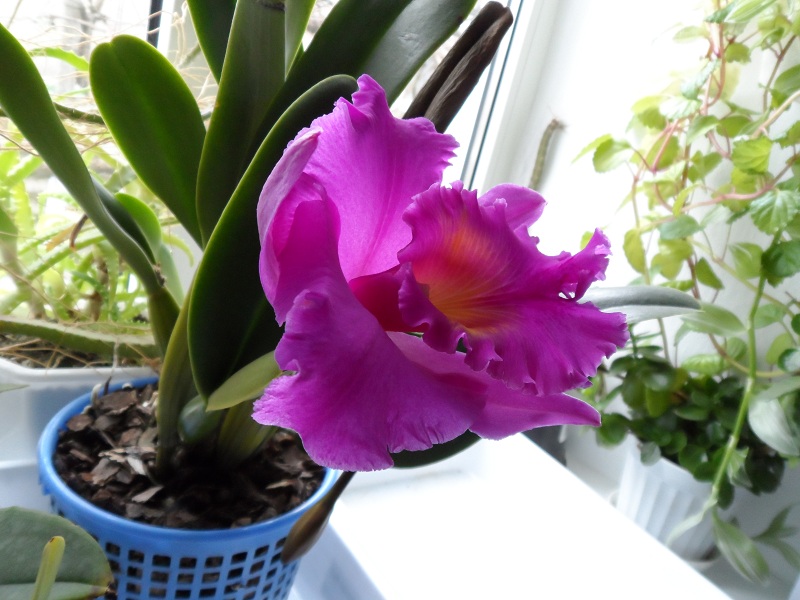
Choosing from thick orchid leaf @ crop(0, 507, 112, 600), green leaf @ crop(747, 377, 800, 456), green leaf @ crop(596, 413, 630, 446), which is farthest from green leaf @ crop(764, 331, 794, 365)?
thick orchid leaf @ crop(0, 507, 112, 600)

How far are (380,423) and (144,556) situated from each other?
0.29m

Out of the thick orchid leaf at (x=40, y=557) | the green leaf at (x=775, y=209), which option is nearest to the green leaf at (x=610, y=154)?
the green leaf at (x=775, y=209)

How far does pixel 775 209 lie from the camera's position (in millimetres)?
798

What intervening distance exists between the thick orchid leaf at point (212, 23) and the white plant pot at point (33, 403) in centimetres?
32

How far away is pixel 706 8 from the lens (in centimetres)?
96

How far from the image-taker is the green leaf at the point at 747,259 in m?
0.89

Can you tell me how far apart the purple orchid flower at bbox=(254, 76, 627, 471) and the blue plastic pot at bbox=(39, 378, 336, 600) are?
0.22 metres

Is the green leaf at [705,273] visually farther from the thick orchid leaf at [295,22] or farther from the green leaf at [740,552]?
the thick orchid leaf at [295,22]

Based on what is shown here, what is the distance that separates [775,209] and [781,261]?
2.7 inches

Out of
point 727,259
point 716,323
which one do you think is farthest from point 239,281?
point 727,259

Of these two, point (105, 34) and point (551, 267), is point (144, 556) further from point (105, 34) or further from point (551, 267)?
point (105, 34)

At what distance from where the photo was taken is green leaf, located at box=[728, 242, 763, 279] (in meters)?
0.89

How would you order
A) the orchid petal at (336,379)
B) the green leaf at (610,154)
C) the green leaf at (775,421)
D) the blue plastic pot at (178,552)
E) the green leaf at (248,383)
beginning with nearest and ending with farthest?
1. the orchid petal at (336,379)
2. the green leaf at (248,383)
3. the blue plastic pot at (178,552)
4. the green leaf at (775,421)
5. the green leaf at (610,154)

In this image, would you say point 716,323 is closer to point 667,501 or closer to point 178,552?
point 667,501
